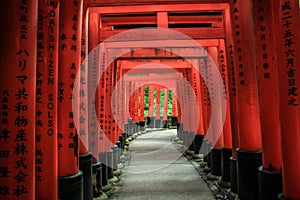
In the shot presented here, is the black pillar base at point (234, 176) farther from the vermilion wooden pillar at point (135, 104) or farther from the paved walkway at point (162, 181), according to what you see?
the vermilion wooden pillar at point (135, 104)

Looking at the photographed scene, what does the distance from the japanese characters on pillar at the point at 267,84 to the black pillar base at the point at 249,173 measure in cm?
90

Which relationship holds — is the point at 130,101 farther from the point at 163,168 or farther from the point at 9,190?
the point at 9,190

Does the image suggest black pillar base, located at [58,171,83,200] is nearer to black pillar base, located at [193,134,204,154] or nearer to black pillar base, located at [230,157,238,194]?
black pillar base, located at [230,157,238,194]

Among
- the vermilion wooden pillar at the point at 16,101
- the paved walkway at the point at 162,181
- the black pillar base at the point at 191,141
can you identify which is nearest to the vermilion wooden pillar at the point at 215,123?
the paved walkway at the point at 162,181

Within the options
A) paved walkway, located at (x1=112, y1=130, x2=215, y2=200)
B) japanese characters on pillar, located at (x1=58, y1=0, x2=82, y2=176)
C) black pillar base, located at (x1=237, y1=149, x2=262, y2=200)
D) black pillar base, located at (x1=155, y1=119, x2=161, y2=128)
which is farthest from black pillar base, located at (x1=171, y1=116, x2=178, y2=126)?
japanese characters on pillar, located at (x1=58, y1=0, x2=82, y2=176)

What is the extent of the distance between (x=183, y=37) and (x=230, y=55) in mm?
1293

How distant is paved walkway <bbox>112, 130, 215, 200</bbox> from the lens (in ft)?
20.7

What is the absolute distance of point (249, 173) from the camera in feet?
15.8

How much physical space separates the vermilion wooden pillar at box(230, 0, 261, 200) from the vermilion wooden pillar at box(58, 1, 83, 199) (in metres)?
2.79

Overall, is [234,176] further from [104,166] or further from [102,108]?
[102,108]

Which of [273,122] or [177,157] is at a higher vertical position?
[273,122]

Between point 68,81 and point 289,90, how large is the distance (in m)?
2.91

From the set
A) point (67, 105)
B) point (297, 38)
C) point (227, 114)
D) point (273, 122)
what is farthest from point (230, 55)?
point (67, 105)

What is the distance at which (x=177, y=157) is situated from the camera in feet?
38.1
